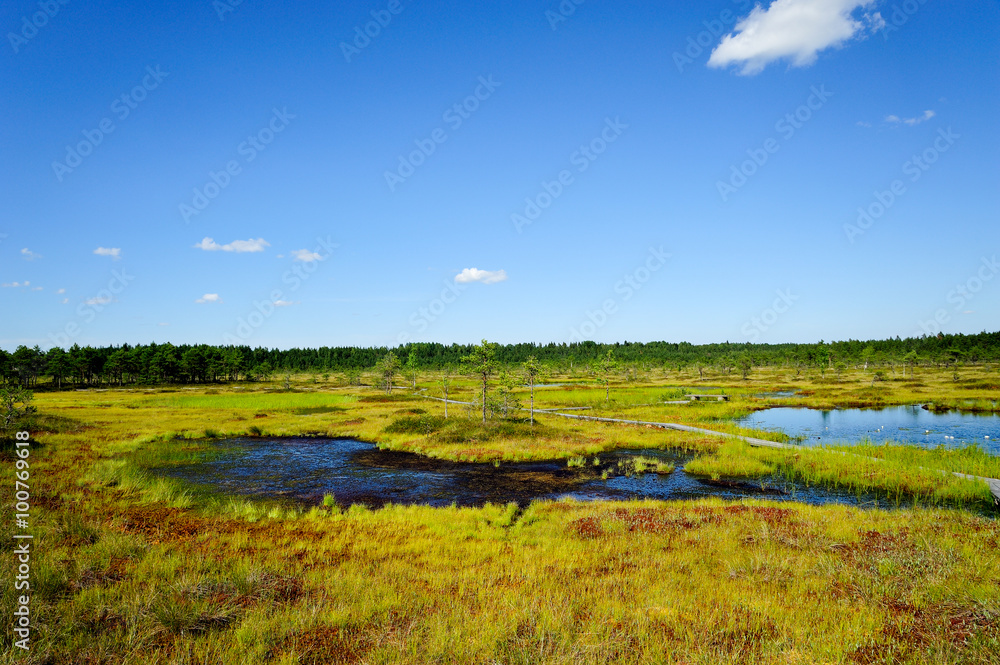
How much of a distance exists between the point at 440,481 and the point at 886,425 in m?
44.2

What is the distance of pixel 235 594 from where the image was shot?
8570 mm

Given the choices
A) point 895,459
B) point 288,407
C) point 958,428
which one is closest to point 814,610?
point 895,459

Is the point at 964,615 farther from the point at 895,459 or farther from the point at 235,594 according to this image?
the point at 895,459

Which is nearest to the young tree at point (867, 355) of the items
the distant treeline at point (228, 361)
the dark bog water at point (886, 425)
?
the distant treeline at point (228, 361)

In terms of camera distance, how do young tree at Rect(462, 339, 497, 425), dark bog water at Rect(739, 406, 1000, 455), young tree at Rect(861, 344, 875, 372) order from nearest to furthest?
dark bog water at Rect(739, 406, 1000, 455)
young tree at Rect(462, 339, 497, 425)
young tree at Rect(861, 344, 875, 372)

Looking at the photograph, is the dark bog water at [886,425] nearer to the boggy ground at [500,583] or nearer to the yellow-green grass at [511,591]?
the boggy ground at [500,583]

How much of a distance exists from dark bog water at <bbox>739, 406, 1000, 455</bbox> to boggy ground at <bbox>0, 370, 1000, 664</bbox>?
2521 centimetres

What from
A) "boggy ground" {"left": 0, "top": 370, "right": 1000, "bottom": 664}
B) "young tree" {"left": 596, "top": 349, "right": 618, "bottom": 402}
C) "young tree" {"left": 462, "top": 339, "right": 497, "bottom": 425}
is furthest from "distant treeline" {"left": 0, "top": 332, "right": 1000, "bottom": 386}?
"boggy ground" {"left": 0, "top": 370, "right": 1000, "bottom": 664}

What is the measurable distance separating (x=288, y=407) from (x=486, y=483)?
50310 mm

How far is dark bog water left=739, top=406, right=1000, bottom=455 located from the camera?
117 feet

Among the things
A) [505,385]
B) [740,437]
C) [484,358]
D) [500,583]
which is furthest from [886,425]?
[500,583]

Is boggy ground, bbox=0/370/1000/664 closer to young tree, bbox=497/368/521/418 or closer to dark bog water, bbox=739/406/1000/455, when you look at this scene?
young tree, bbox=497/368/521/418

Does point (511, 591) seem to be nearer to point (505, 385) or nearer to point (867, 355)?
point (505, 385)

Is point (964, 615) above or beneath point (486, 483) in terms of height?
above
